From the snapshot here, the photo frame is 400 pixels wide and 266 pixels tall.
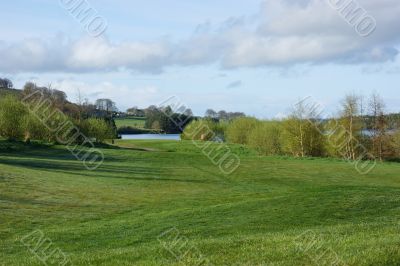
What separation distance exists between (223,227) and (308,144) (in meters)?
48.1

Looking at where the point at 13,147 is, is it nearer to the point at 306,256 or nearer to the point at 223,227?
the point at 223,227

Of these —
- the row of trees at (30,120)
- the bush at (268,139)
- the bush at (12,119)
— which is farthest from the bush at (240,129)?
the bush at (12,119)

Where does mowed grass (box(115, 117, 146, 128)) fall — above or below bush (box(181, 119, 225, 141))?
above

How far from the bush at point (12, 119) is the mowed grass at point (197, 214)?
71.0 feet

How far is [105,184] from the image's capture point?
3034 cm

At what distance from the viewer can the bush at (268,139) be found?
65294 mm

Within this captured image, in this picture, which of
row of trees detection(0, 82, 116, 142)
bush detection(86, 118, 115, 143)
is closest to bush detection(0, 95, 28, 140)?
row of trees detection(0, 82, 116, 142)

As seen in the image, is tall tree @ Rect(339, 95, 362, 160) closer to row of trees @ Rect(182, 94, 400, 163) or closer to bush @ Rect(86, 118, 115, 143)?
row of trees @ Rect(182, 94, 400, 163)

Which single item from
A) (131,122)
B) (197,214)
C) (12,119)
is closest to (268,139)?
(12,119)

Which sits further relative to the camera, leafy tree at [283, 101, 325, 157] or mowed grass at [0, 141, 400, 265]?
leafy tree at [283, 101, 325, 157]

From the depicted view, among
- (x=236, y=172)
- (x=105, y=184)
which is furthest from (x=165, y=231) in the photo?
(x=236, y=172)

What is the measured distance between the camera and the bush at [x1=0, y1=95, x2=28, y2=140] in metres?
61.5

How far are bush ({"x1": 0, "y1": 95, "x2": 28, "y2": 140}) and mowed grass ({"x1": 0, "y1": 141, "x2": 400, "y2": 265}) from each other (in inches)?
852

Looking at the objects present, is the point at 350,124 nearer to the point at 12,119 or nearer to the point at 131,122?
the point at 12,119
